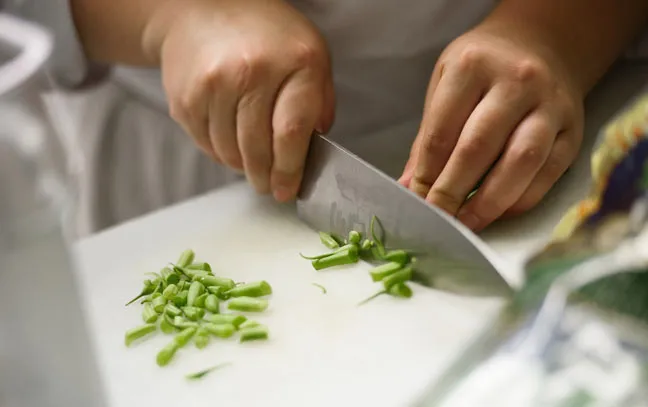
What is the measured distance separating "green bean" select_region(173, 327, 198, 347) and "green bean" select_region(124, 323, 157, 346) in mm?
24

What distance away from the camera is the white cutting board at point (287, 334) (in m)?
0.52

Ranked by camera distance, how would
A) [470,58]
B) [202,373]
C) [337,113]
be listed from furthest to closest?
[337,113] → [470,58] → [202,373]

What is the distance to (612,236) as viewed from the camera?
0.44 metres

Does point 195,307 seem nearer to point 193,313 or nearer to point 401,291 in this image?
point 193,313

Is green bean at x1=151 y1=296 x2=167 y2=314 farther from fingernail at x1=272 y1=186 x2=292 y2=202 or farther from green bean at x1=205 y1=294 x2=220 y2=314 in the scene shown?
fingernail at x1=272 y1=186 x2=292 y2=202

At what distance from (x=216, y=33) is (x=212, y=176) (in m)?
0.31

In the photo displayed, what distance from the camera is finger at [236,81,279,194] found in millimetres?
657

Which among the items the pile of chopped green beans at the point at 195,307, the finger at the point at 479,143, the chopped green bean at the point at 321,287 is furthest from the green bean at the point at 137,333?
the finger at the point at 479,143

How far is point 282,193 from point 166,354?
195mm

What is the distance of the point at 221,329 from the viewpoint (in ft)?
1.84

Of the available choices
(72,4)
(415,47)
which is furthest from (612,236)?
(72,4)

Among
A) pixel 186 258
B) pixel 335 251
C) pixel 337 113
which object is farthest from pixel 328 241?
pixel 337 113

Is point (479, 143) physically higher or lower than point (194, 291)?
higher

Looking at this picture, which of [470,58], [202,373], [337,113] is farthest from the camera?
[337,113]
